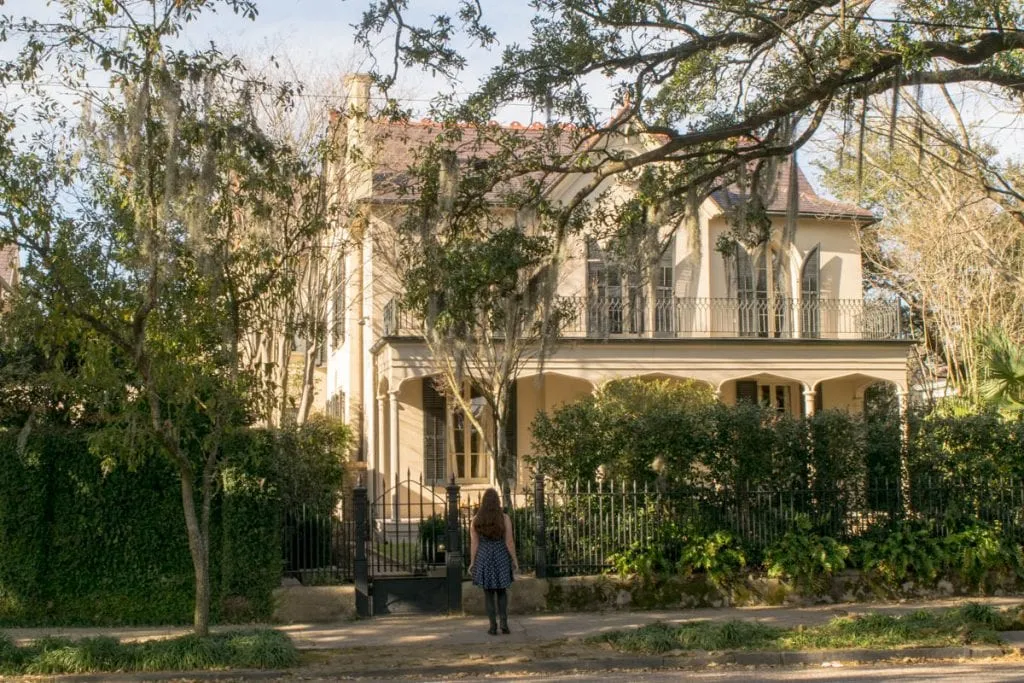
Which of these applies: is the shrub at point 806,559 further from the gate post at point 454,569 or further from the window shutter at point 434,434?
the window shutter at point 434,434

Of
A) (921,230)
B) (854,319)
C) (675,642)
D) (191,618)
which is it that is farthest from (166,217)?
(921,230)

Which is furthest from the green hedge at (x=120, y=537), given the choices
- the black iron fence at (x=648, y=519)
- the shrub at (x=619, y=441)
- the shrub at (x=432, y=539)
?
the shrub at (x=619, y=441)

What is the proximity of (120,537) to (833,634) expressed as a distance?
784 cm

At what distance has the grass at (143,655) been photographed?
1063 centimetres

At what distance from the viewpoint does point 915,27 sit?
12219 millimetres

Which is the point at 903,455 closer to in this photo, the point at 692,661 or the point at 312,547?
the point at 692,661

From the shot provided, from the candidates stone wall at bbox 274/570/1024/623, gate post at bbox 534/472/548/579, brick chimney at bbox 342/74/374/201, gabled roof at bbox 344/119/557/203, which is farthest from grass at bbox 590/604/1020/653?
brick chimney at bbox 342/74/374/201

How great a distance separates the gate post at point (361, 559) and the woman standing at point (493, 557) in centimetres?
151

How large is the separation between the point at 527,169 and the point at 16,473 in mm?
6654

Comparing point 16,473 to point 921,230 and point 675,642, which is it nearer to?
point 675,642

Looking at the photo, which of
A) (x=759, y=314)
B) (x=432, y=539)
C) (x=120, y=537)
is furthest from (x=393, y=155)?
(x=120, y=537)

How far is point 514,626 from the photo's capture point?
43.5ft

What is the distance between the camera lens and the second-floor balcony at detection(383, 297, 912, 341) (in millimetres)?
24250

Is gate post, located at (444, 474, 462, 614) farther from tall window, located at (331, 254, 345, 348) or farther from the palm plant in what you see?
the palm plant
